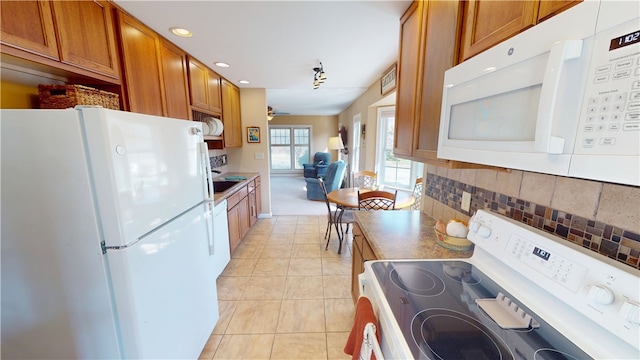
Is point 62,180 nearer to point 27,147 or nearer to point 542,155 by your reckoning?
point 27,147

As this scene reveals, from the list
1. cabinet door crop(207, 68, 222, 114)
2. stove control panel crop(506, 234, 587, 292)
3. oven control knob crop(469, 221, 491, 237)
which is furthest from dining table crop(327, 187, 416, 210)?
cabinet door crop(207, 68, 222, 114)

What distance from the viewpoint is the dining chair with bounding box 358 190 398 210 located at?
243cm

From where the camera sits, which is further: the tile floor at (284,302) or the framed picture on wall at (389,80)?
the framed picture on wall at (389,80)

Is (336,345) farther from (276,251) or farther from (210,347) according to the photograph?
(276,251)

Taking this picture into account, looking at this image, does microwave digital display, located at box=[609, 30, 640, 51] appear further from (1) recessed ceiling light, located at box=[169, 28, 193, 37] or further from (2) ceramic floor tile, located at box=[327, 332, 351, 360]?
(1) recessed ceiling light, located at box=[169, 28, 193, 37]

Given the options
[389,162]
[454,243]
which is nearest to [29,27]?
[454,243]

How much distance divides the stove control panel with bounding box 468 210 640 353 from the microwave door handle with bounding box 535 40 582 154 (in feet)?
1.17

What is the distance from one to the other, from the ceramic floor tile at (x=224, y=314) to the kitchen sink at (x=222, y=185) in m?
1.40

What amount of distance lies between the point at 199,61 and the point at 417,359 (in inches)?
126

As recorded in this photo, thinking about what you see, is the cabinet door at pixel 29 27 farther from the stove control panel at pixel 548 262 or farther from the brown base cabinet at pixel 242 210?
the stove control panel at pixel 548 262

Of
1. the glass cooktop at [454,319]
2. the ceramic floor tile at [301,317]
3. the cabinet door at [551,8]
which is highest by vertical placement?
the cabinet door at [551,8]

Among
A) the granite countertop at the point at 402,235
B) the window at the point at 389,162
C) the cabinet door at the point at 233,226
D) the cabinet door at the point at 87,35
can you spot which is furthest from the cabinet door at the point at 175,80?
the window at the point at 389,162

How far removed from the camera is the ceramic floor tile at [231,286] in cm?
223

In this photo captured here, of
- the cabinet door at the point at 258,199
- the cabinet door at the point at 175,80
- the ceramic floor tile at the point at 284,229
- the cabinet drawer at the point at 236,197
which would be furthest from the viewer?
the cabinet door at the point at 258,199
